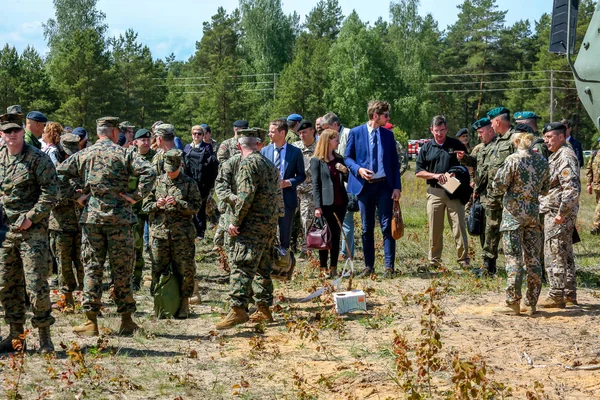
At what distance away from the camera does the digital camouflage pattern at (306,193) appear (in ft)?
37.2

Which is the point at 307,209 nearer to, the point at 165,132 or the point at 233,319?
the point at 165,132

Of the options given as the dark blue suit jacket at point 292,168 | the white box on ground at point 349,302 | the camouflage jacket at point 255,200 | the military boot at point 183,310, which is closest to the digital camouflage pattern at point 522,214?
the white box on ground at point 349,302

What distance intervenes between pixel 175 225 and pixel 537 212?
4.04 metres

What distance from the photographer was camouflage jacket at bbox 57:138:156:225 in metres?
7.32

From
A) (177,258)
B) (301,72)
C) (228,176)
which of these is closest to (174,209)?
(177,258)

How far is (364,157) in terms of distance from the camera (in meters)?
10.5

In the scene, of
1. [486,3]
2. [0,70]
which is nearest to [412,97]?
[486,3]

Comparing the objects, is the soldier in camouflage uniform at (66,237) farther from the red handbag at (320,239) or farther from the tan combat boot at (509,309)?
the tan combat boot at (509,309)

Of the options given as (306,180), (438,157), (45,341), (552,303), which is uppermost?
(438,157)

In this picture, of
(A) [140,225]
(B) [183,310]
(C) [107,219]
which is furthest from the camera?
(A) [140,225]

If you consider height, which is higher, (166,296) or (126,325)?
(166,296)

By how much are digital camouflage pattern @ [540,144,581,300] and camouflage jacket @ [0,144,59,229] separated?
5.48 m

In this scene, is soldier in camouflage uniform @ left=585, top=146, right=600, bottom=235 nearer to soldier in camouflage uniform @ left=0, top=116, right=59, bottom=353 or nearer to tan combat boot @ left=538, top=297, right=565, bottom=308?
tan combat boot @ left=538, top=297, right=565, bottom=308

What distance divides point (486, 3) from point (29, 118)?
225 ft
